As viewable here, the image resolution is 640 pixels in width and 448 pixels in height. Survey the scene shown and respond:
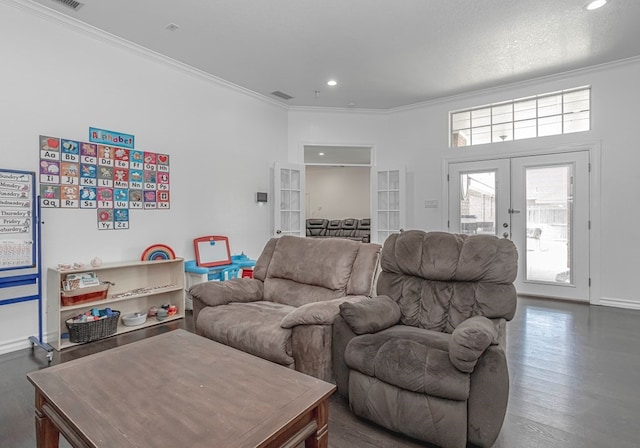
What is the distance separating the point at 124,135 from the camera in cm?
371

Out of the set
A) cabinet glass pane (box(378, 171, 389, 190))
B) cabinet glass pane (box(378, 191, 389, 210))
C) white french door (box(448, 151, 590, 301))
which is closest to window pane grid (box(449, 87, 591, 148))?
white french door (box(448, 151, 590, 301))

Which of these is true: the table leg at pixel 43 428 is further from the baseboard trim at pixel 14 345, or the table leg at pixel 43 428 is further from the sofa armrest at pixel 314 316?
the baseboard trim at pixel 14 345

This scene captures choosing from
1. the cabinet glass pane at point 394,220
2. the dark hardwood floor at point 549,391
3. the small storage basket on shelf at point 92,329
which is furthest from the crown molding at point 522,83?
the small storage basket on shelf at point 92,329

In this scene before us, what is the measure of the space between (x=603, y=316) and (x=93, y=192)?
5.67 m

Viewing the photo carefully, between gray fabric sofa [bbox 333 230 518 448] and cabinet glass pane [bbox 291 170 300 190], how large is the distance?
3.45 meters

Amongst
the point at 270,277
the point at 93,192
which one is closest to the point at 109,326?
the point at 93,192

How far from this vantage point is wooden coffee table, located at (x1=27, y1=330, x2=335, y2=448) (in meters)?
1.08

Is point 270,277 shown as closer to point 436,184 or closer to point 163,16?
point 163,16

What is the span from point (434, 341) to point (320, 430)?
79 centimetres

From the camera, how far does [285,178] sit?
5.66 m

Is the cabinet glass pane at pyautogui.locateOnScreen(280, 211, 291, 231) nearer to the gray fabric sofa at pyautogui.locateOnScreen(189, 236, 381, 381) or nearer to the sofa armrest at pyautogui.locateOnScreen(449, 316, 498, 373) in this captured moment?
the gray fabric sofa at pyautogui.locateOnScreen(189, 236, 381, 381)

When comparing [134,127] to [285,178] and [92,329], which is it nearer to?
[92,329]

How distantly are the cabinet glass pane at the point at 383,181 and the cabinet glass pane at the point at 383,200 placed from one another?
0.09 metres

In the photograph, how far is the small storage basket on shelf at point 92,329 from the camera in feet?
10.1
